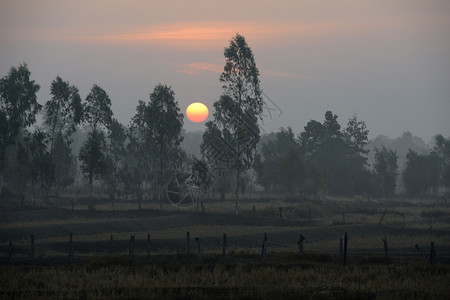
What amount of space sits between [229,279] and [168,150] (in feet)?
256

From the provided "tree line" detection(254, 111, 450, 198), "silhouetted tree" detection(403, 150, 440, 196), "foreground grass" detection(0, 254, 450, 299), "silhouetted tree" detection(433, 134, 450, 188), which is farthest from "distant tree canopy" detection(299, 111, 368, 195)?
"foreground grass" detection(0, 254, 450, 299)

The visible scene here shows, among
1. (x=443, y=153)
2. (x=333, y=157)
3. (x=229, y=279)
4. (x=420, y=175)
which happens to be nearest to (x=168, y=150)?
(x=333, y=157)

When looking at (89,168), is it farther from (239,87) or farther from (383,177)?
(383,177)

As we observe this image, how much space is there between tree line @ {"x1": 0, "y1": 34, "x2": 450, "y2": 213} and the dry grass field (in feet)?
42.0

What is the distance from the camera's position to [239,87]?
80562 mm

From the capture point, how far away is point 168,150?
347 feet

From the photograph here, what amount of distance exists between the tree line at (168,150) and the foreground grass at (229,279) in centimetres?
3980

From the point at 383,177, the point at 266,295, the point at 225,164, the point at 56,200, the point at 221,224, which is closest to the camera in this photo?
the point at 266,295

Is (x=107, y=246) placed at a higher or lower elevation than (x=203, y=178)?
lower

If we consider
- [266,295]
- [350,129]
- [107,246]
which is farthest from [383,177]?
[266,295]

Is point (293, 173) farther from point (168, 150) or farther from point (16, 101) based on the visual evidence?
point (16, 101)

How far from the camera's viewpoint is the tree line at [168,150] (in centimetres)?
8069

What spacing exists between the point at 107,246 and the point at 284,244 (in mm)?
16535

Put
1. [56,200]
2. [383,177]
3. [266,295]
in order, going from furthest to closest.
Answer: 1. [383,177]
2. [56,200]
3. [266,295]
